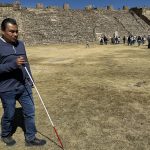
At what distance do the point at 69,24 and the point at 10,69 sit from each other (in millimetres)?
45055

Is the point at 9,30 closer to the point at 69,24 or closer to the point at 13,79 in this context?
the point at 13,79

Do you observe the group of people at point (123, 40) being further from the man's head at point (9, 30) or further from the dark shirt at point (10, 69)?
the man's head at point (9, 30)

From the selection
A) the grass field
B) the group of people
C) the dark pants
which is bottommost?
the group of people

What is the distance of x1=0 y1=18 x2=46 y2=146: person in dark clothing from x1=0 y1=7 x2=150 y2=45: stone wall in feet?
124

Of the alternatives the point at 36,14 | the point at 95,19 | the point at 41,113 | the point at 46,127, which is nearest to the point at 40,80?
the point at 41,113

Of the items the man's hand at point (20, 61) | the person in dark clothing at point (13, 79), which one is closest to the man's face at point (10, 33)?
the person in dark clothing at point (13, 79)

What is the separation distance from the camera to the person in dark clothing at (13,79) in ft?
23.2

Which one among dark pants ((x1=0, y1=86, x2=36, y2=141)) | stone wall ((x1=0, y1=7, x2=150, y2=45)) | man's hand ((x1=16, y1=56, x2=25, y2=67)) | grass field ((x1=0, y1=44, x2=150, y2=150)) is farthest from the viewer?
stone wall ((x1=0, y1=7, x2=150, y2=45))

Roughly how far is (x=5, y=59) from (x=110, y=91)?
6.43 meters

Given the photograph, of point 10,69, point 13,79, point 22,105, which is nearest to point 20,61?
point 10,69

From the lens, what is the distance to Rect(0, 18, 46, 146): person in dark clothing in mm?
7066

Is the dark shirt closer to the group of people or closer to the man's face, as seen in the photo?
the man's face

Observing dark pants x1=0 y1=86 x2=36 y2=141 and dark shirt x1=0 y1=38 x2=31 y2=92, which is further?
dark pants x1=0 y1=86 x2=36 y2=141

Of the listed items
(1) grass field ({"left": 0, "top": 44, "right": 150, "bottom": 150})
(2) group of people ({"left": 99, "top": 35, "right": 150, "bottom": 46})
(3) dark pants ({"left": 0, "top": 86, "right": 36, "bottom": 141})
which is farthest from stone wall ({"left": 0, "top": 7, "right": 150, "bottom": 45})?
(3) dark pants ({"left": 0, "top": 86, "right": 36, "bottom": 141})
